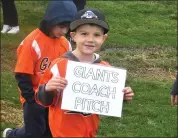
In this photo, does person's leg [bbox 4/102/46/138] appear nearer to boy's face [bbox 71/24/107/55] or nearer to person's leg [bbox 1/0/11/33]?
boy's face [bbox 71/24/107/55]

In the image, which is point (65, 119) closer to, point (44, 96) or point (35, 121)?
point (44, 96)

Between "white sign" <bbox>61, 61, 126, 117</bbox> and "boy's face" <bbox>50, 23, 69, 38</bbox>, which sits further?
"boy's face" <bbox>50, 23, 69, 38</bbox>

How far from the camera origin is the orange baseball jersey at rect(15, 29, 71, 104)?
4.53 m

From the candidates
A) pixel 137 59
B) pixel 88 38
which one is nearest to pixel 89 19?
pixel 88 38

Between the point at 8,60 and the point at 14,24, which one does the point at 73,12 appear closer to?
the point at 8,60

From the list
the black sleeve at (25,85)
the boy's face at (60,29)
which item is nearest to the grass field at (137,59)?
the black sleeve at (25,85)

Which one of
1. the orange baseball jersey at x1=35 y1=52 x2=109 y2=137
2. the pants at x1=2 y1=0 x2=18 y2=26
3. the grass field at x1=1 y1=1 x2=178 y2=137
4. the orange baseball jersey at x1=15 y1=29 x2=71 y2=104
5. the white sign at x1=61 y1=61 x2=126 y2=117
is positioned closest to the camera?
the white sign at x1=61 y1=61 x2=126 y2=117

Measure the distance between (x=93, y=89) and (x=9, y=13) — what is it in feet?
25.0

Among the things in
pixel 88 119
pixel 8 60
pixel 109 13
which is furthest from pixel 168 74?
pixel 88 119

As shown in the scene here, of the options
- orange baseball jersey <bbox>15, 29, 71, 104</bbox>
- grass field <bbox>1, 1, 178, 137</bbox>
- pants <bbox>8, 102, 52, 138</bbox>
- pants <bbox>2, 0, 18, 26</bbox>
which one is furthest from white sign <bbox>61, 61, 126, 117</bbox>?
pants <bbox>2, 0, 18, 26</bbox>

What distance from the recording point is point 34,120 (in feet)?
15.8

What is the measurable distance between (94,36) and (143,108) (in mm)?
4045

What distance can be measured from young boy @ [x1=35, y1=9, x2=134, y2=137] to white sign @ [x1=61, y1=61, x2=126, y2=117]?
0.21ft

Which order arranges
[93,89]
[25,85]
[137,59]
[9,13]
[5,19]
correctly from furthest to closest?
[5,19]
[9,13]
[137,59]
[25,85]
[93,89]
